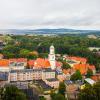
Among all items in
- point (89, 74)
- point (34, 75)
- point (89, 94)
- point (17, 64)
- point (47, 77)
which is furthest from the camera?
point (17, 64)

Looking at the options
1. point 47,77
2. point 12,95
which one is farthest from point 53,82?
point 12,95

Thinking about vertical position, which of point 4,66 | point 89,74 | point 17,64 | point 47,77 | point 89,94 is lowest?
point 89,74

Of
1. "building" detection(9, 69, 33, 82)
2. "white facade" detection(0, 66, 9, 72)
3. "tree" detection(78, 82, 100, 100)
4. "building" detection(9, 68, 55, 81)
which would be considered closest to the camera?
"tree" detection(78, 82, 100, 100)

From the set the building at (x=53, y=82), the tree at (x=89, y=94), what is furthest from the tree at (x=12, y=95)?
the building at (x=53, y=82)

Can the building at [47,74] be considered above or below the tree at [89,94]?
below

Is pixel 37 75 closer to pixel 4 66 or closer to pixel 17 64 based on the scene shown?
pixel 4 66

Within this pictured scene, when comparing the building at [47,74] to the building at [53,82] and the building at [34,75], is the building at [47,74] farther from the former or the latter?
the building at [53,82]

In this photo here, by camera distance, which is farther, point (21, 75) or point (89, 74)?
point (89, 74)

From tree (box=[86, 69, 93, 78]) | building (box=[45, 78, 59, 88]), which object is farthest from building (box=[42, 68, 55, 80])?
tree (box=[86, 69, 93, 78])

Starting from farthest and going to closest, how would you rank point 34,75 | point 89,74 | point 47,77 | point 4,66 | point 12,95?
point 4,66
point 89,74
point 34,75
point 47,77
point 12,95

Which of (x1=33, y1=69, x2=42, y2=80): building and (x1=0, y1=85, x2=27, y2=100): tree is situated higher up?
(x1=0, y1=85, x2=27, y2=100): tree

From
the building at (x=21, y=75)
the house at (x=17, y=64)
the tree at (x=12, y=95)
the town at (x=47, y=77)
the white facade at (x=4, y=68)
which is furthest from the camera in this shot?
the house at (x=17, y=64)

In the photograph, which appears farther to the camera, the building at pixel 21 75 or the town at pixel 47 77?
the building at pixel 21 75

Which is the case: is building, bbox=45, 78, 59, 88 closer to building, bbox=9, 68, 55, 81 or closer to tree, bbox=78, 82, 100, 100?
building, bbox=9, 68, 55, 81
